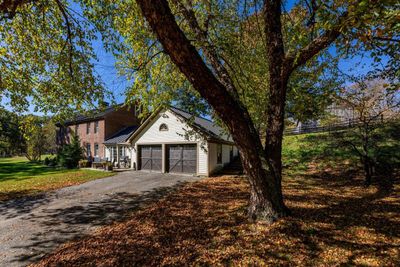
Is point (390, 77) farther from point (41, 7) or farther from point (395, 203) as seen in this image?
point (41, 7)

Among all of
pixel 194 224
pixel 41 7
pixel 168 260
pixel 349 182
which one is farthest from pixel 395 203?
pixel 41 7

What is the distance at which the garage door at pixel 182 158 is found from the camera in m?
15.0

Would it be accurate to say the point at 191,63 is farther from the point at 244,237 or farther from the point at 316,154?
the point at 316,154

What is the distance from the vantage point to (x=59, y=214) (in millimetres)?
6945

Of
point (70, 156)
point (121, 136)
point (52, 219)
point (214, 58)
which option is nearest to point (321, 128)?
point (214, 58)

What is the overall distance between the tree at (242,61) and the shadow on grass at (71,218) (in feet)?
15.2

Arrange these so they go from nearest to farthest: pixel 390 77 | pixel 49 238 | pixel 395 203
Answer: pixel 49 238, pixel 395 203, pixel 390 77

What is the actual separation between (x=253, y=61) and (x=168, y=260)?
782cm

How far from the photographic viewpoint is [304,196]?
7.87m

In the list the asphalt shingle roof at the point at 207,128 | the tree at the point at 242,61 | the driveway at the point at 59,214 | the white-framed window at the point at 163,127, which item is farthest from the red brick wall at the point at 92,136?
the tree at the point at 242,61

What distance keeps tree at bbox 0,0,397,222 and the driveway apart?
4.70 m

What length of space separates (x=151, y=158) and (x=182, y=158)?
10.5ft

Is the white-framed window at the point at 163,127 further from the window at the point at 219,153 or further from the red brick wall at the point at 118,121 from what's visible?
the red brick wall at the point at 118,121

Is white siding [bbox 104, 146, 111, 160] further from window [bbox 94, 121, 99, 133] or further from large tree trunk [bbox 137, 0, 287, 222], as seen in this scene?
large tree trunk [bbox 137, 0, 287, 222]
